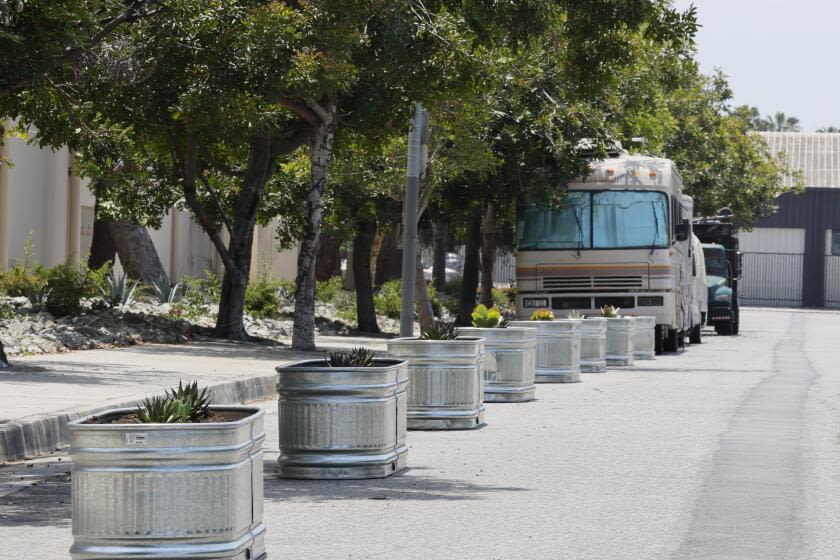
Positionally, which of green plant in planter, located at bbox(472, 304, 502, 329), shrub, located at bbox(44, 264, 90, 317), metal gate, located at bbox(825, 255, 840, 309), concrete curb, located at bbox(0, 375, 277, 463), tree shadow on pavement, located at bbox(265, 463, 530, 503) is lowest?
tree shadow on pavement, located at bbox(265, 463, 530, 503)

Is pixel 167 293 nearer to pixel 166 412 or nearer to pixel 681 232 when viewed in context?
pixel 681 232

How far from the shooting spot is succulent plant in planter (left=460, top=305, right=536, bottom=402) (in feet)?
56.6

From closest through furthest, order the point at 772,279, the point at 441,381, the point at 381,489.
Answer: the point at 381,489 < the point at 441,381 < the point at 772,279

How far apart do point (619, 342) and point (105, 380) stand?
12158 millimetres

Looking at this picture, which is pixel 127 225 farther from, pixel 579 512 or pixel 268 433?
pixel 579 512

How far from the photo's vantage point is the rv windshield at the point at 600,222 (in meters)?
29.1

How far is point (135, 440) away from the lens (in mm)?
6578

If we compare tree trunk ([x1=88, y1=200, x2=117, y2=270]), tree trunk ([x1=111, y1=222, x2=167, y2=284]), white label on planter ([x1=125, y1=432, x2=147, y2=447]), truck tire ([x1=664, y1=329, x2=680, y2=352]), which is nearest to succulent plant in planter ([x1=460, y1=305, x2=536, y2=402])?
white label on planter ([x1=125, y1=432, x2=147, y2=447])

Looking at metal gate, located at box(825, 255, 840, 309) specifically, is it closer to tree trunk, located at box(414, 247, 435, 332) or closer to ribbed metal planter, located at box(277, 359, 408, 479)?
tree trunk, located at box(414, 247, 435, 332)

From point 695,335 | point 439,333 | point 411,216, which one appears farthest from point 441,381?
point 695,335

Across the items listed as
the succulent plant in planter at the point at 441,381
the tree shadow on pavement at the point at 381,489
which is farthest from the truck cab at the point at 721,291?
the tree shadow on pavement at the point at 381,489

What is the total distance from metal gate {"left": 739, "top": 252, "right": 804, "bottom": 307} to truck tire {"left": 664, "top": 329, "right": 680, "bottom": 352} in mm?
51997

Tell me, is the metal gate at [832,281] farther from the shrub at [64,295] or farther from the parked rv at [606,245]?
the shrub at [64,295]

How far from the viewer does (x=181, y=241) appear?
1923 inches
